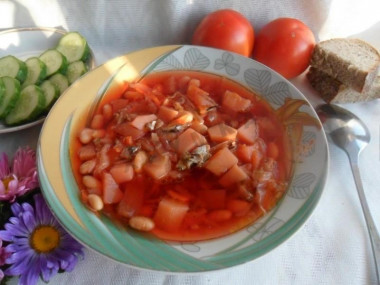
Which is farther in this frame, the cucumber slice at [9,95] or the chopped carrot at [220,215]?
the cucumber slice at [9,95]

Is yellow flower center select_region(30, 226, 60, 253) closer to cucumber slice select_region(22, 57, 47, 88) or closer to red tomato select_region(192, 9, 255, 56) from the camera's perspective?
cucumber slice select_region(22, 57, 47, 88)

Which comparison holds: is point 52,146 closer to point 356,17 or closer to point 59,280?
point 59,280

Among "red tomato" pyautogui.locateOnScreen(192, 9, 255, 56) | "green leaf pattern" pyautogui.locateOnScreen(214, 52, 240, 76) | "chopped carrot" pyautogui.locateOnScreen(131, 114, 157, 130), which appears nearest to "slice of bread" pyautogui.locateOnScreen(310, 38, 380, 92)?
"red tomato" pyautogui.locateOnScreen(192, 9, 255, 56)

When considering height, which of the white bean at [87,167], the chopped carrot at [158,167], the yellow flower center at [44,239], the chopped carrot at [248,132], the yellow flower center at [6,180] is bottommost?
the yellow flower center at [44,239]

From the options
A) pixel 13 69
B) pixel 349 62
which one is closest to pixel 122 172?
pixel 13 69

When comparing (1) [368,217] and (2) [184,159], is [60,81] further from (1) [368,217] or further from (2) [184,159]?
(1) [368,217]

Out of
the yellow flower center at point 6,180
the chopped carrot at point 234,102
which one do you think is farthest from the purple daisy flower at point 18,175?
the chopped carrot at point 234,102

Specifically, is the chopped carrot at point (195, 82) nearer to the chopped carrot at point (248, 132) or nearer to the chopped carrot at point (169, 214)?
the chopped carrot at point (248, 132)

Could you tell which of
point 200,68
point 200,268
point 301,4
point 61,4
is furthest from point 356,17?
point 200,268
